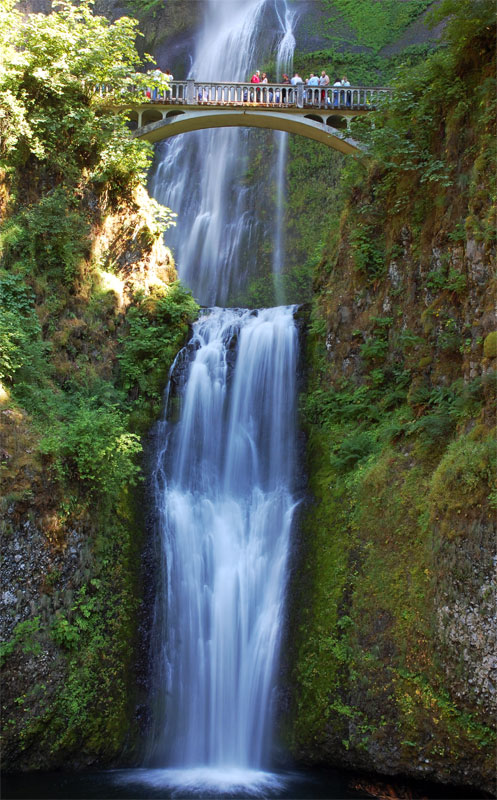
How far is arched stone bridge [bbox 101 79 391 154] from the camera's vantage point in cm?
1617

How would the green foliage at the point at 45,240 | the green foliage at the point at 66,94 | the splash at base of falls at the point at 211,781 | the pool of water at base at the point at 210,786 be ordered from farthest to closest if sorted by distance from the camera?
the green foliage at the point at 66,94 < the green foliage at the point at 45,240 < the splash at base of falls at the point at 211,781 < the pool of water at base at the point at 210,786

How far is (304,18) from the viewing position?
2659cm

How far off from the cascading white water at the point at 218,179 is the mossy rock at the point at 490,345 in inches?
599

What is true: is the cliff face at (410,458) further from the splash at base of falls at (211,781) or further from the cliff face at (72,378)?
the cliff face at (72,378)

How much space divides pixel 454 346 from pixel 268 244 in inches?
582

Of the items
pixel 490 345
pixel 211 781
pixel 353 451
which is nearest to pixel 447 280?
pixel 490 345

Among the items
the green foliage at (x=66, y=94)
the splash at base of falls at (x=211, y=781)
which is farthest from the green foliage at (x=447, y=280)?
the splash at base of falls at (x=211, y=781)

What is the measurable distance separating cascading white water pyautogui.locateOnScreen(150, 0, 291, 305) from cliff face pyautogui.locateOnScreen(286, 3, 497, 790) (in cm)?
1048

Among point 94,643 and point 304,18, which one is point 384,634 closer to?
point 94,643

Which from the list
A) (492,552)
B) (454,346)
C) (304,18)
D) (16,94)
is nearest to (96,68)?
(16,94)

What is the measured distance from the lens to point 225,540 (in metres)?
11.0

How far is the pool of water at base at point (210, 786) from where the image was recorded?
7836mm

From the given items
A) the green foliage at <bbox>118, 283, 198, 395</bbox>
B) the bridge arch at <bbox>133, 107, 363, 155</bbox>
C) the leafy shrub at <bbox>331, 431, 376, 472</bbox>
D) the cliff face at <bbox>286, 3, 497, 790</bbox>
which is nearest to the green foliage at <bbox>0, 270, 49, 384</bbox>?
the green foliage at <bbox>118, 283, 198, 395</bbox>

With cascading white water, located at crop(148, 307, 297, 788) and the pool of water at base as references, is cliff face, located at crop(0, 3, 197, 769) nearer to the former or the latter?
the pool of water at base
